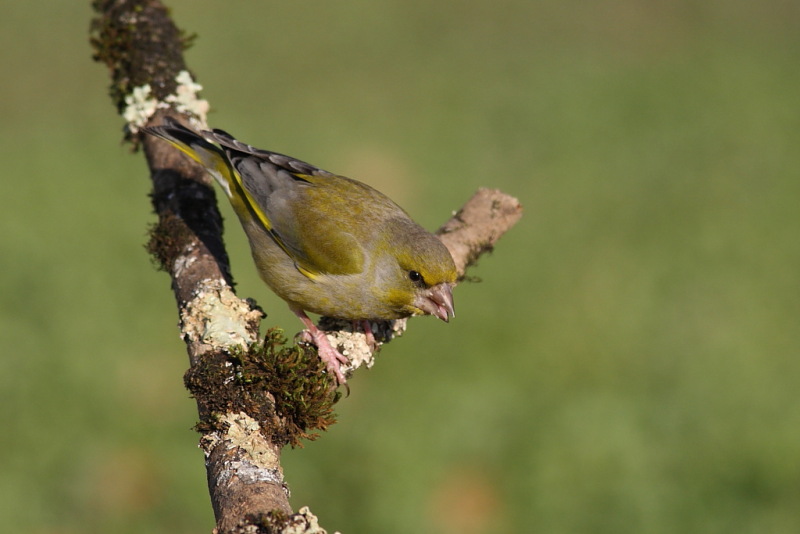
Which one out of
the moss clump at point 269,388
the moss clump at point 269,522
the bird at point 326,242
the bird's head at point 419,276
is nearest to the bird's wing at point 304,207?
the bird at point 326,242

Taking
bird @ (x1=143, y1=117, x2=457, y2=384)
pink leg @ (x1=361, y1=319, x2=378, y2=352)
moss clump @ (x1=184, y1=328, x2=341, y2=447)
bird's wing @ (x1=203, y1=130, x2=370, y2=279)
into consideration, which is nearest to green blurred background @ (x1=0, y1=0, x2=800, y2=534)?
pink leg @ (x1=361, y1=319, x2=378, y2=352)

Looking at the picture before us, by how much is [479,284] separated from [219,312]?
5.99 metres

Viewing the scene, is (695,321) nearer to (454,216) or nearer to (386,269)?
(454,216)

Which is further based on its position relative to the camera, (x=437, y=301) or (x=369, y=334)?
(x=369, y=334)

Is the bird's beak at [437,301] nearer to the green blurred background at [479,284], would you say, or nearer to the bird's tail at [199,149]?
the bird's tail at [199,149]

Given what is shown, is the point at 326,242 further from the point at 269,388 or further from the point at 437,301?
the point at 269,388

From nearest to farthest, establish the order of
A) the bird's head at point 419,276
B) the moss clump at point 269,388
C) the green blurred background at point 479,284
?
the moss clump at point 269,388
the bird's head at point 419,276
the green blurred background at point 479,284

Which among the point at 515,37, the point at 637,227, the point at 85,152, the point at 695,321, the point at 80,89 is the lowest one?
the point at 695,321

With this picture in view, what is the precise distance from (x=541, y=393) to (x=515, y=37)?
10.2 meters

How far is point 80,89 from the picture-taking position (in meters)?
15.1

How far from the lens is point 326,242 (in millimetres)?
5371

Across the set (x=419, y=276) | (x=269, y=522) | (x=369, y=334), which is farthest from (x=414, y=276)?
(x=269, y=522)

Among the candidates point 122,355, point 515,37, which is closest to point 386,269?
point 122,355

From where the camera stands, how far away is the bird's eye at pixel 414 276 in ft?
16.7
